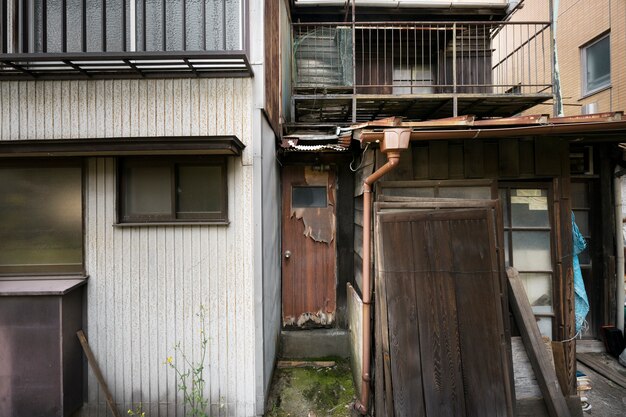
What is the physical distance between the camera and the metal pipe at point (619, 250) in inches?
193

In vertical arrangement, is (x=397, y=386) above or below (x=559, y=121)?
below

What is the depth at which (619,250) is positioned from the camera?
4.91 meters

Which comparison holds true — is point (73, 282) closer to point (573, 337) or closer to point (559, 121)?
point (559, 121)

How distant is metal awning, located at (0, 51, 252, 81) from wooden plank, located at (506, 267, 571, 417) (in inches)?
156

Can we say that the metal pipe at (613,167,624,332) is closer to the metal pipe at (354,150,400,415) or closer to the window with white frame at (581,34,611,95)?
the window with white frame at (581,34,611,95)

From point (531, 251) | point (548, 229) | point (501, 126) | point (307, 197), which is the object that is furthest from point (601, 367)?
point (307, 197)

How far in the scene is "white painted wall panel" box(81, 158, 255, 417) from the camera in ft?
11.2

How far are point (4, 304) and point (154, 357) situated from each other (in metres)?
1.56

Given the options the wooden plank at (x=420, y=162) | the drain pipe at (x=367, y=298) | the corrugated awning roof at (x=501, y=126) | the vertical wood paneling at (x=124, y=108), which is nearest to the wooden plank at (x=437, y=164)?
the wooden plank at (x=420, y=162)

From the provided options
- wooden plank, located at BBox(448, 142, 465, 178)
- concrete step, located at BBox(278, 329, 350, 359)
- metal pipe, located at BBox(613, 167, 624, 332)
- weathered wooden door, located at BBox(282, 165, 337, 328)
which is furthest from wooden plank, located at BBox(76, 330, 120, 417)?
metal pipe, located at BBox(613, 167, 624, 332)

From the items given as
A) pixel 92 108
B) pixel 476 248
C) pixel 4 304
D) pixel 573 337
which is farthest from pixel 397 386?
pixel 92 108

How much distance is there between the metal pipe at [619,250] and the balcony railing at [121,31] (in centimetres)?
603

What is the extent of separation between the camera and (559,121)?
3.02 metres

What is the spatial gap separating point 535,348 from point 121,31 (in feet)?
19.3
